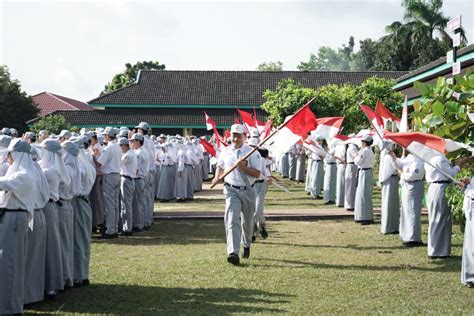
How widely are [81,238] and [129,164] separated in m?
5.54

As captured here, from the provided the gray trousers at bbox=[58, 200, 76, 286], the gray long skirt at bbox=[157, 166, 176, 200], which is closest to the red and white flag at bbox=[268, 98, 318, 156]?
the gray trousers at bbox=[58, 200, 76, 286]

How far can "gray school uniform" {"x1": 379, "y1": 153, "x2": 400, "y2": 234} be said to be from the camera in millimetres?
15508

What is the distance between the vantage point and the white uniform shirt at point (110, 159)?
14.9 metres

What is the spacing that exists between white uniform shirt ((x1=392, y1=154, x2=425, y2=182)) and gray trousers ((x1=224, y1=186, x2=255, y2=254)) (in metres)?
3.15

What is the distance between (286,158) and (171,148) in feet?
44.0

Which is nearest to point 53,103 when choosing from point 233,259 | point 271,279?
point 233,259

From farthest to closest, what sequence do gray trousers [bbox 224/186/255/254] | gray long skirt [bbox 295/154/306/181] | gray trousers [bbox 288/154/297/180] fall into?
gray trousers [bbox 288/154/297/180] < gray long skirt [bbox 295/154/306/181] < gray trousers [bbox 224/186/255/254]

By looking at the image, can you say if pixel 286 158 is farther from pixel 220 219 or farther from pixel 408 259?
pixel 408 259

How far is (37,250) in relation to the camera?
8.70 m

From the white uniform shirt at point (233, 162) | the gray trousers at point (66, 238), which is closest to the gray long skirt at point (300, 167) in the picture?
the white uniform shirt at point (233, 162)

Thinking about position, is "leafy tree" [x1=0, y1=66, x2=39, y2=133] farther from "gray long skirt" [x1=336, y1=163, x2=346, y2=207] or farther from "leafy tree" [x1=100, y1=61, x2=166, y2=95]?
"gray long skirt" [x1=336, y1=163, x2=346, y2=207]

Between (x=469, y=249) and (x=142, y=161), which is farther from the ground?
(x=142, y=161)

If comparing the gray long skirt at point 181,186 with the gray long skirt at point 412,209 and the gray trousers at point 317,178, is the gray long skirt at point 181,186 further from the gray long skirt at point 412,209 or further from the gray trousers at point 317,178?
the gray long skirt at point 412,209

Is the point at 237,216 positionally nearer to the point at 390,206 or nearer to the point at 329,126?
the point at 390,206
